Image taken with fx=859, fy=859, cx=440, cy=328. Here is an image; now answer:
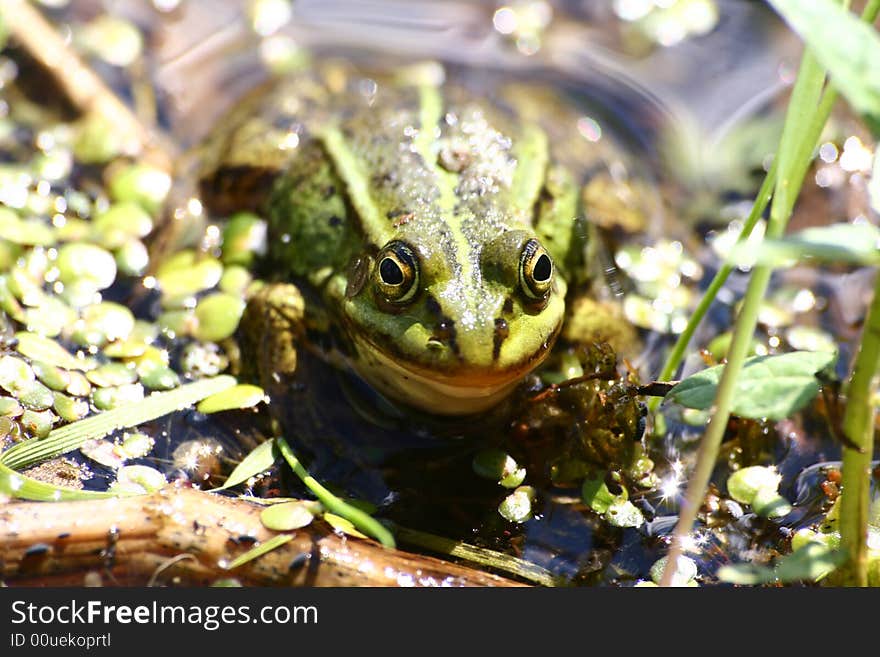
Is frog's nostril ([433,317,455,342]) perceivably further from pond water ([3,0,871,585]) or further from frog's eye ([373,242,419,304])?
pond water ([3,0,871,585])

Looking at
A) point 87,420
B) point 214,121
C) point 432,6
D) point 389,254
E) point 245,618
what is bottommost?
point 245,618

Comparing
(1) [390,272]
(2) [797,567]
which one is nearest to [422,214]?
(1) [390,272]

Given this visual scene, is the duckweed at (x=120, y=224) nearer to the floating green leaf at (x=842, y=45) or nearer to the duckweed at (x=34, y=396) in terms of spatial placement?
the duckweed at (x=34, y=396)

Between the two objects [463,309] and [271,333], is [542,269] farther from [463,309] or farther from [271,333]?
[271,333]

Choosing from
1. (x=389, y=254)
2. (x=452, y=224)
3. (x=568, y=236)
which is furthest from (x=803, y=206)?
(x=389, y=254)

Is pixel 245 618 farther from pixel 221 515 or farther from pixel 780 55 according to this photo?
pixel 780 55

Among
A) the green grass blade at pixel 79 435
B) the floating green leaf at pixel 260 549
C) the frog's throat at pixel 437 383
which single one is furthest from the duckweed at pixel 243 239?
the floating green leaf at pixel 260 549
